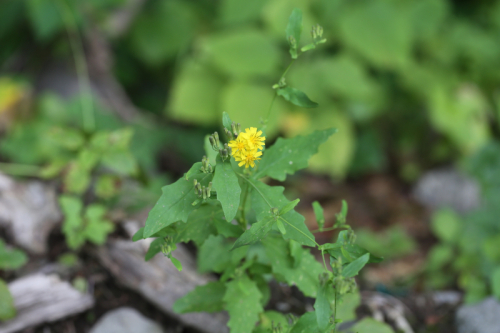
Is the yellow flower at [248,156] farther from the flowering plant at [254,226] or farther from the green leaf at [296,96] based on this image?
the green leaf at [296,96]

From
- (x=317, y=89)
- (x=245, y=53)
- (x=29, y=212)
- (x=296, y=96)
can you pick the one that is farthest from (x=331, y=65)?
(x=29, y=212)

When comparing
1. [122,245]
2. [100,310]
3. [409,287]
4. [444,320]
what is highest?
[122,245]

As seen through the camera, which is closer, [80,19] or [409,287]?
[409,287]

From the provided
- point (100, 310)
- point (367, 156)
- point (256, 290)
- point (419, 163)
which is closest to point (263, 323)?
point (256, 290)

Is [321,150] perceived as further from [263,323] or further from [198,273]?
[263,323]

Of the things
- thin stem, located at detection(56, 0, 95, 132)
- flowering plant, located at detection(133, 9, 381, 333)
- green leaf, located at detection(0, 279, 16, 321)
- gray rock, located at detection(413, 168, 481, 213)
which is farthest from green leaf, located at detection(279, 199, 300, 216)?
gray rock, located at detection(413, 168, 481, 213)

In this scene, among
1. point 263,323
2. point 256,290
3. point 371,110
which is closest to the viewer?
point 256,290

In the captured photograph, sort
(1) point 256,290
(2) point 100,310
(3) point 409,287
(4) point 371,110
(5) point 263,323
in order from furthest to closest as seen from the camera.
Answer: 1. (4) point 371,110
2. (3) point 409,287
3. (2) point 100,310
4. (5) point 263,323
5. (1) point 256,290
